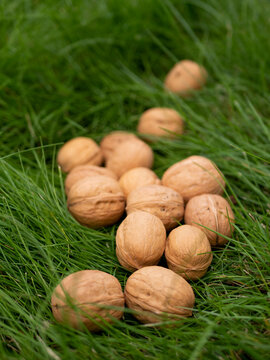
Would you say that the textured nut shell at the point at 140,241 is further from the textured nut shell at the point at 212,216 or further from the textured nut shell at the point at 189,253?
the textured nut shell at the point at 212,216

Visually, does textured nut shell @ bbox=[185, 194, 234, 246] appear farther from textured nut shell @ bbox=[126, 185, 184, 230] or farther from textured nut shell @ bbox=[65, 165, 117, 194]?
textured nut shell @ bbox=[65, 165, 117, 194]

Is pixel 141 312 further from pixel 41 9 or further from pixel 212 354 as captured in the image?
pixel 41 9

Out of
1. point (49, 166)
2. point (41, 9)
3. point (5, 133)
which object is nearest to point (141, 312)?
point (49, 166)

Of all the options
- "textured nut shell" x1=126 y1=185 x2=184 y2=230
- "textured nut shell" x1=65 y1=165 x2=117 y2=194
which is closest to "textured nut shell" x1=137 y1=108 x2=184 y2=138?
"textured nut shell" x1=65 y1=165 x2=117 y2=194

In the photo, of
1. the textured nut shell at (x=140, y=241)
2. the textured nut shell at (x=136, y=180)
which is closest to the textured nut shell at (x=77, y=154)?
the textured nut shell at (x=136, y=180)

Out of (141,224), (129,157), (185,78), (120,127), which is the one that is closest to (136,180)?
(129,157)

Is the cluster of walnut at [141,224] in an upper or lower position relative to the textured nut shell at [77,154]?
lower
